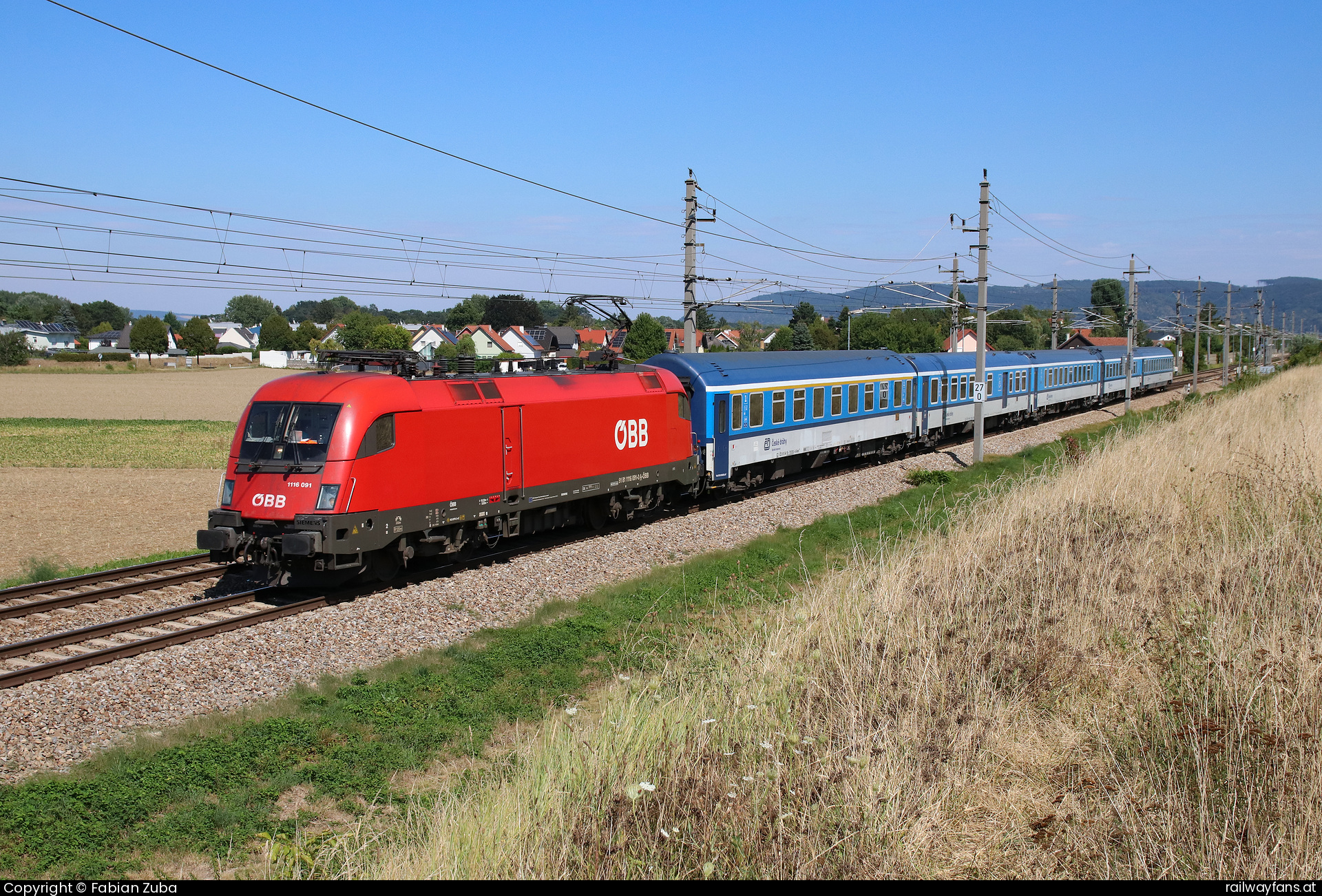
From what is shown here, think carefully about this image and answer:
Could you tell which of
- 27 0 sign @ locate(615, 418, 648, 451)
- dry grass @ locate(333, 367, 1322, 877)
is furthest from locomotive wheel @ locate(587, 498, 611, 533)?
dry grass @ locate(333, 367, 1322, 877)

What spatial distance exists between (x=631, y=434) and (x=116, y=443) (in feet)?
91.4

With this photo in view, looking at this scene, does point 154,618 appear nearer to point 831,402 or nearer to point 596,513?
point 596,513

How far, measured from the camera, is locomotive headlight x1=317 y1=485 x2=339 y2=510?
41.4 ft

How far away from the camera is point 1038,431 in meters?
37.6

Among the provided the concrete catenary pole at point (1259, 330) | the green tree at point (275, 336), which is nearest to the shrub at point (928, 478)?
the concrete catenary pole at point (1259, 330)

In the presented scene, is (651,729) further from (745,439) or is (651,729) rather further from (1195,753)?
(745,439)

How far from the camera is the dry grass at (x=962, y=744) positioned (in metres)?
4.79

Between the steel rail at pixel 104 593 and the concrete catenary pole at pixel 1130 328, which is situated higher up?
the concrete catenary pole at pixel 1130 328

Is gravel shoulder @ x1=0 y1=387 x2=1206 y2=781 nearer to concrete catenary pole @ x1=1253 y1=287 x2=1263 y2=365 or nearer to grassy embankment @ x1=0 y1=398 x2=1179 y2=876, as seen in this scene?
grassy embankment @ x1=0 y1=398 x2=1179 y2=876

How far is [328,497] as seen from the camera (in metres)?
12.6

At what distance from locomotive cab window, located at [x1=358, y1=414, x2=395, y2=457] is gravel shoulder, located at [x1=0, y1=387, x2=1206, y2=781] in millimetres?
2164

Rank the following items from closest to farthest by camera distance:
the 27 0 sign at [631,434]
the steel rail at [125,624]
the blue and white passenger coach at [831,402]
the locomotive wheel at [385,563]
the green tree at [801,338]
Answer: the steel rail at [125,624]
the locomotive wheel at [385,563]
the 27 0 sign at [631,434]
the blue and white passenger coach at [831,402]
the green tree at [801,338]

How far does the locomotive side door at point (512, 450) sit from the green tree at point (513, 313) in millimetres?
66249

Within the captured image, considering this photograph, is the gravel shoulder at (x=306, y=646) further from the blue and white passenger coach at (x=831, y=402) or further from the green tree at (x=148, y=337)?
the green tree at (x=148, y=337)
